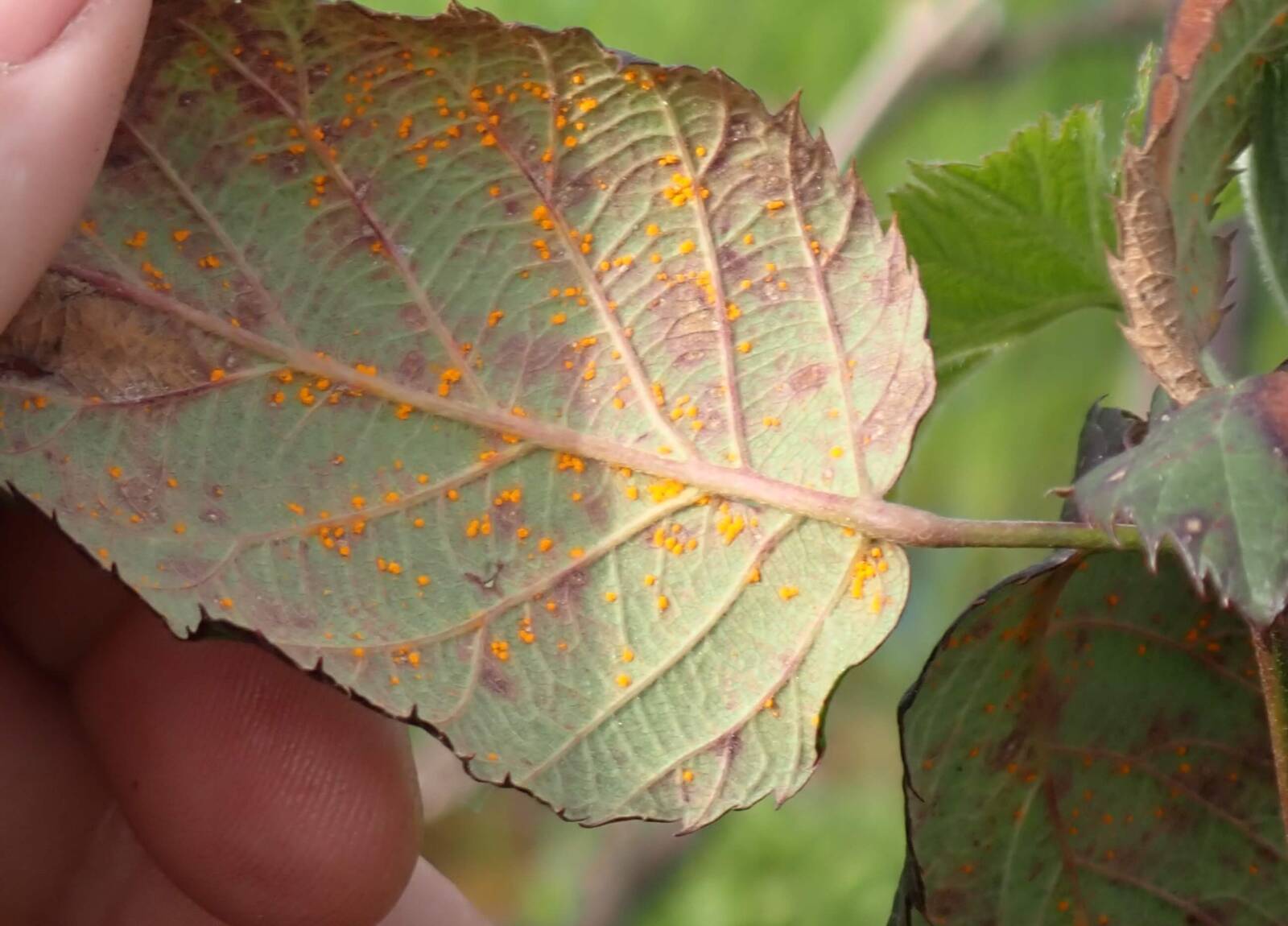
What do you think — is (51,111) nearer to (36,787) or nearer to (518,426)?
(518,426)

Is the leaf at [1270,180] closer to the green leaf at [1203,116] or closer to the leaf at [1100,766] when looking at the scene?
the green leaf at [1203,116]

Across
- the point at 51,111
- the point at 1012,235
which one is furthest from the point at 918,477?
the point at 51,111

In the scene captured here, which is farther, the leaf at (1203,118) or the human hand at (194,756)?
the human hand at (194,756)

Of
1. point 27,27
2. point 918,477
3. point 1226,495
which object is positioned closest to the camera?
point 1226,495

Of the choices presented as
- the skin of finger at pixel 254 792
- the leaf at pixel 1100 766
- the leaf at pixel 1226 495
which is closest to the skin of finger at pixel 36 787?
the skin of finger at pixel 254 792

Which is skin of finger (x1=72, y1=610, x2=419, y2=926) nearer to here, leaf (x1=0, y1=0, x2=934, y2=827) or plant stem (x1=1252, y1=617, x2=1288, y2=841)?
leaf (x1=0, y1=0, x2=934, y2=827)

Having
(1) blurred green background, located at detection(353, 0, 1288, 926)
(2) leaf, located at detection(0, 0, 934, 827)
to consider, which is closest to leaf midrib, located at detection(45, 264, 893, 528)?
(2) leaf, located at detection(0, 0, 934, 827)

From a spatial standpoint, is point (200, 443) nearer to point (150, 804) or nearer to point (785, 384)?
point (785, 384)
